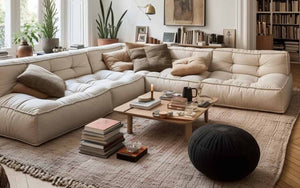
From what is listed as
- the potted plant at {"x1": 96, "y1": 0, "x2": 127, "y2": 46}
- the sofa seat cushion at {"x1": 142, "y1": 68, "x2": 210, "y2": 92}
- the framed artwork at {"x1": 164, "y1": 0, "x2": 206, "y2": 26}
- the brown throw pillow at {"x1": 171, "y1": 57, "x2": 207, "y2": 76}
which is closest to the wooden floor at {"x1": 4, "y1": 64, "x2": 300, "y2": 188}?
the sofa seat cushion at {"x1": 142, "y1": 68, "x2": 210, "y2": 92}

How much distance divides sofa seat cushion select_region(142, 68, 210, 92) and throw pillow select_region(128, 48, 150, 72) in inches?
6.5

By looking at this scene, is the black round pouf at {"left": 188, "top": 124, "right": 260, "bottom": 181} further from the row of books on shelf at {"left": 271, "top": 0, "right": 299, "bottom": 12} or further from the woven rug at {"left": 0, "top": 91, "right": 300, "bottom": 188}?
the row of books on shelf at {"left": 271, "top": 0, "right": 299, "bottom": 12}

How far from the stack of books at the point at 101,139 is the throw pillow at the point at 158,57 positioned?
232cm

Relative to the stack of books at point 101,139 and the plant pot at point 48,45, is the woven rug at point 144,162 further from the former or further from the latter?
the plant pot at point 48,45

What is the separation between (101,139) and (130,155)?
284mm

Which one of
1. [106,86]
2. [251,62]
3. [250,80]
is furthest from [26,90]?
[251,62]

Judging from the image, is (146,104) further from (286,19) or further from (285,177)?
(286,19)

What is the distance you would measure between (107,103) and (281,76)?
2.25 metres

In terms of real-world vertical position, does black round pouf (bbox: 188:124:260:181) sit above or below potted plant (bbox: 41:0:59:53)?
below

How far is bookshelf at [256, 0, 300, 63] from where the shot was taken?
27.0 feet

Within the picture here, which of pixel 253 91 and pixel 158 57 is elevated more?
pixel 158 57

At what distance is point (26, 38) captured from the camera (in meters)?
6.00

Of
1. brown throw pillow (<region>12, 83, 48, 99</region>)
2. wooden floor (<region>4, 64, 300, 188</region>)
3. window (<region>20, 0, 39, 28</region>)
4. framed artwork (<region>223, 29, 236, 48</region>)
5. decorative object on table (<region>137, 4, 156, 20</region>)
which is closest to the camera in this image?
wooden floor (<region>4, 64, 300, 188</region>)

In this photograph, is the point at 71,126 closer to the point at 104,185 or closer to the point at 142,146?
the point at 142,146
